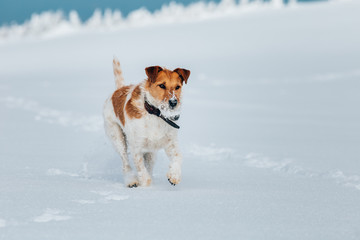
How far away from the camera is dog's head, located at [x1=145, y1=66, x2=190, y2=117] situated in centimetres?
452

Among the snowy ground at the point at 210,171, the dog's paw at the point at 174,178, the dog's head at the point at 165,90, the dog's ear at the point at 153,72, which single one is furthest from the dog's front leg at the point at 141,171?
the dog's ear at the point at 153,72

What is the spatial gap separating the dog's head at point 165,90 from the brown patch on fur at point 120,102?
589 millimetres

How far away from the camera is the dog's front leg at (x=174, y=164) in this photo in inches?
178

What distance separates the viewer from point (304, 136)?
8.71m

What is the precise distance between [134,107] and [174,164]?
28.0 inches

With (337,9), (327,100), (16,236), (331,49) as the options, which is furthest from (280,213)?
(337,9)

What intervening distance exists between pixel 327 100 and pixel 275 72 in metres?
12.1

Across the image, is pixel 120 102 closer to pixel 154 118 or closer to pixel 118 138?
pixel 118 138

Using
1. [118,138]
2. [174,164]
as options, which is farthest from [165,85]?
[118,138]

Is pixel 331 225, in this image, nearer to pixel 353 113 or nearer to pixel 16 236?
pixel 16 236

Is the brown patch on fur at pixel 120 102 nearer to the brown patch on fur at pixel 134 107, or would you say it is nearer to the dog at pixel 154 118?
the dog at pixel 154 118

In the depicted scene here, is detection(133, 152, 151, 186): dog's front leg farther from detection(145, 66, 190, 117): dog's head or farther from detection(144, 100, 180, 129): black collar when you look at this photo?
detection(145, 66, 190, 117): dog's head

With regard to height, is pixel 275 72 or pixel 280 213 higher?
pixel 275 72

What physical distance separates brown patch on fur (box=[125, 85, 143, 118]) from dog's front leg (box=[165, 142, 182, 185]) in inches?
17.7
